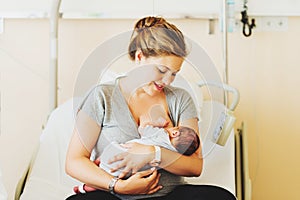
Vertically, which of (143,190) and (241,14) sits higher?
(241,14)

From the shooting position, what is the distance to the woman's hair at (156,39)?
5.07ft

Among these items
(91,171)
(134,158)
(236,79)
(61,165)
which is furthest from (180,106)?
(236,79)

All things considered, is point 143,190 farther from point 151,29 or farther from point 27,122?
point 27,122

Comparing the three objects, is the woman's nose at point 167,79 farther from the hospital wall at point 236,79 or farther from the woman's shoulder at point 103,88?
the hospital wall at point 236,79

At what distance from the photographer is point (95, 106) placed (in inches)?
62.2

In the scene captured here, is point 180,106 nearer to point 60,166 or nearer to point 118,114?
point 118,114

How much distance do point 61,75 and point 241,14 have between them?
0.69m

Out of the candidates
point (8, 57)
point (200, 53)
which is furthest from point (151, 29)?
point (8, 57)

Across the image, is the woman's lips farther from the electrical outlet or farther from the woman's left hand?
the electrical outlet

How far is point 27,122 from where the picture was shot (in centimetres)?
219

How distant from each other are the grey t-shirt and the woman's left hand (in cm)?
3

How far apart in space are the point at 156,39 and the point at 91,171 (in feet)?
1.25

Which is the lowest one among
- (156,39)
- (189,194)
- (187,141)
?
(189,194)

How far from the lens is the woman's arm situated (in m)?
1.51
